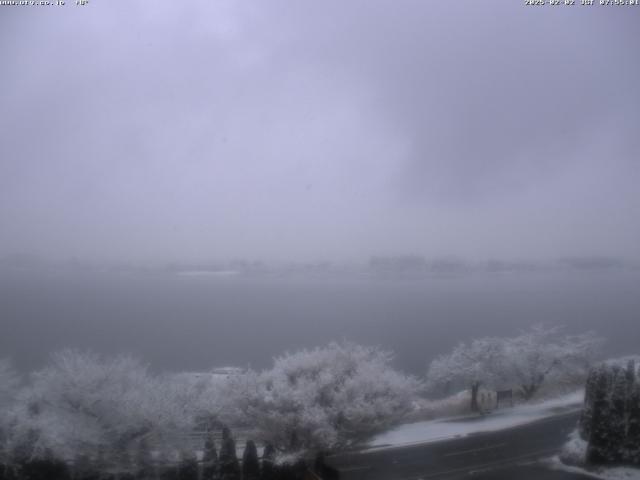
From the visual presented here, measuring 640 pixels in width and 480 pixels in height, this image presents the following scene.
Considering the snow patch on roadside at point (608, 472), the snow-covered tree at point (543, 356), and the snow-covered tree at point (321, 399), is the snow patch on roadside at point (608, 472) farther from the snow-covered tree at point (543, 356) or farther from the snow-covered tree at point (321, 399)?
the snow-covered tree at point (543, 356)

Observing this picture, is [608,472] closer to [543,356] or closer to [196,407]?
[196,407]

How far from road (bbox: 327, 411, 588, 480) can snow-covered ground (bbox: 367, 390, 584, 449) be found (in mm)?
414

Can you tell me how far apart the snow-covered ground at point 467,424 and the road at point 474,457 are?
0.41m

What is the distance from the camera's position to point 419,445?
12109 millimetres

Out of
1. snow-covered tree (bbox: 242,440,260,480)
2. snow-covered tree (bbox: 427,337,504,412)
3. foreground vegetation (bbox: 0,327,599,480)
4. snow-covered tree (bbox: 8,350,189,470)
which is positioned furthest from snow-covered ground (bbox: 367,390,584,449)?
snow-covered tree (bbox: 8,350,189,470)

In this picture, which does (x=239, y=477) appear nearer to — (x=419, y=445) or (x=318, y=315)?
(x=419, y=445)

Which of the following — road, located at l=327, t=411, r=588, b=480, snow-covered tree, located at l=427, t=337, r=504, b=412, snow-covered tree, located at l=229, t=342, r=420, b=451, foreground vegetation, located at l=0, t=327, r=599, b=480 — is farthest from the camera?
snow-covered tree, located at l=427, t=337, r=504, b=412

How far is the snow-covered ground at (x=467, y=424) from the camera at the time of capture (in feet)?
41.6

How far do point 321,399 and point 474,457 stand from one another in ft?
15.6

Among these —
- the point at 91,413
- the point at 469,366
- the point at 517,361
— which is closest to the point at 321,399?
the point at 91,413

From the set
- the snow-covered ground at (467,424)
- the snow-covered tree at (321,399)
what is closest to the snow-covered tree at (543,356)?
the snow-covered ground at (467,424)

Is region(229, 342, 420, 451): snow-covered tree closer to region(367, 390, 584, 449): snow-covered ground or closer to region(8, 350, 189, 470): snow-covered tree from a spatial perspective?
region(367, 390, 584, 449): snow-covered ground

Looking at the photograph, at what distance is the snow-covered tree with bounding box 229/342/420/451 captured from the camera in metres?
12.6

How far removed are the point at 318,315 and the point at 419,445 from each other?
14503mm
